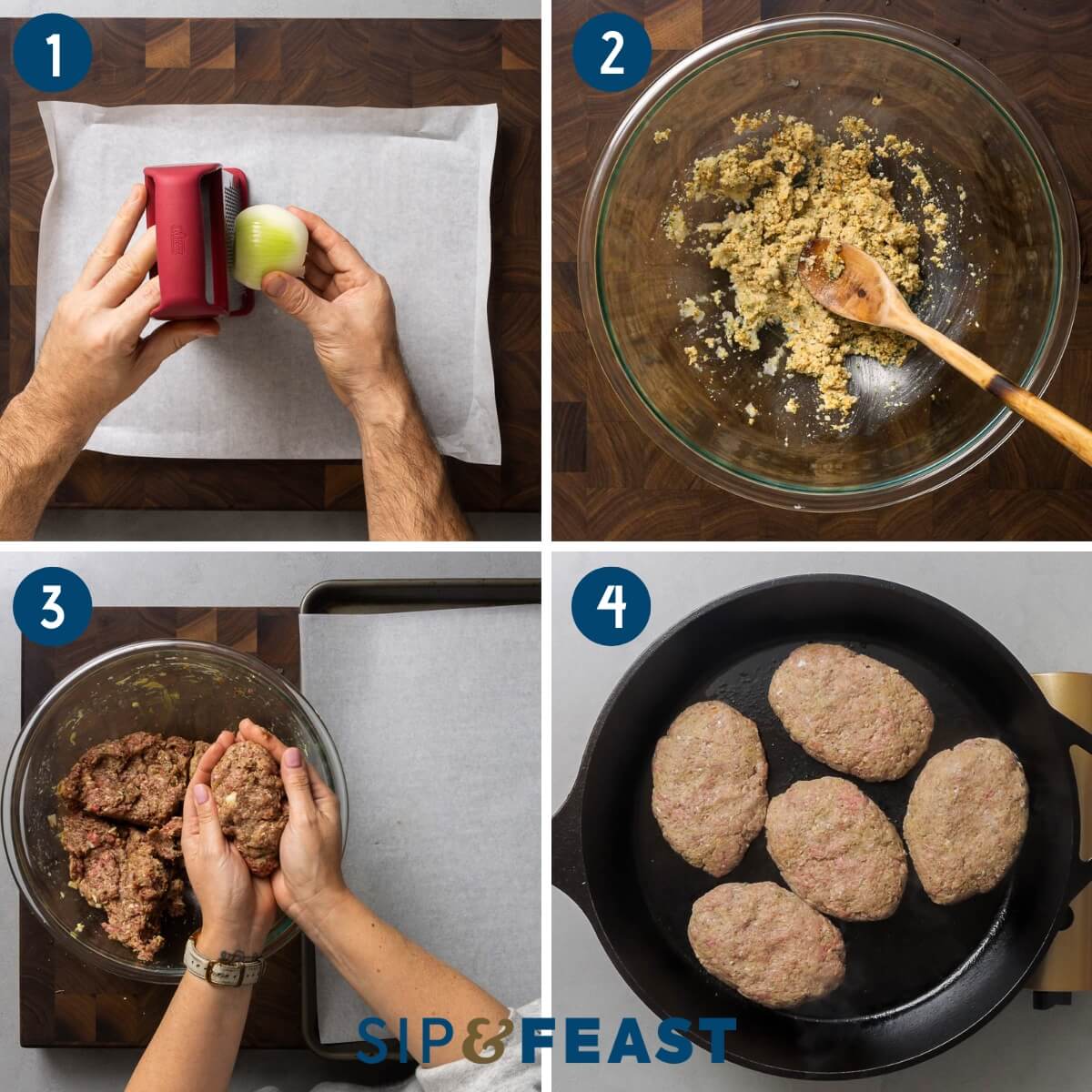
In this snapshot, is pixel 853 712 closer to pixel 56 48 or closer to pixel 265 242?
pixel 265 242

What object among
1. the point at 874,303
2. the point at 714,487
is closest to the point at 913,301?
the point at 874,303

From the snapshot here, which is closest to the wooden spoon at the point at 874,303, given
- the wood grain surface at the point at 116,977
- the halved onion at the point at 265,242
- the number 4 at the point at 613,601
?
the number 4 at the point at 613,601

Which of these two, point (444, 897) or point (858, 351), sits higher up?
point (858, 351)

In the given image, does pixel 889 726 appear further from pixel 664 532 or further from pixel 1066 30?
pixel 1066 30

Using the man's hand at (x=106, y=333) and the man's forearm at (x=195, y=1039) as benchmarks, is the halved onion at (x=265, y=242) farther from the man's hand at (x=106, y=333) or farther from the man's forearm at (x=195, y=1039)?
the man's forearm at (x=195, y=1039)

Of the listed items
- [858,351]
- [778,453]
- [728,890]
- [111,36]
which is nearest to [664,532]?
[778,453]

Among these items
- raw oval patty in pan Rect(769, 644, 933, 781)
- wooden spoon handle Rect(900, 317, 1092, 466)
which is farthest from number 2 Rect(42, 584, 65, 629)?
wooden spoon handle Rect(900, 317, 1092, 466)
